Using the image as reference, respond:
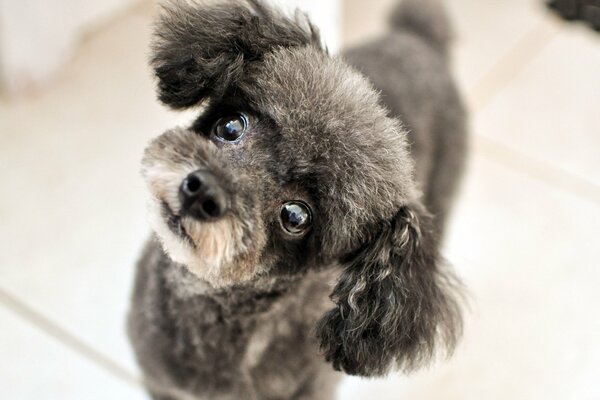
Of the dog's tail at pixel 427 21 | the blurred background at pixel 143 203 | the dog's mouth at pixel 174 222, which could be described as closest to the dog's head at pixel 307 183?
the dog's mouth at pixel 174 222

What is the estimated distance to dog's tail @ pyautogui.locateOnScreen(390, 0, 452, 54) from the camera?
1635 millimetres

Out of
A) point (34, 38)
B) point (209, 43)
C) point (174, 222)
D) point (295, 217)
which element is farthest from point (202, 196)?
point (34, 38)

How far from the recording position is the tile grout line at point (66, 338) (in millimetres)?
1521

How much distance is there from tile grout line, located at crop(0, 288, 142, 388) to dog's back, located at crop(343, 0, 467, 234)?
2.34ft

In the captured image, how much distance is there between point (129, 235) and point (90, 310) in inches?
8.5

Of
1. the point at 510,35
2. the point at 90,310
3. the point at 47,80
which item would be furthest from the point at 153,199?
the point at 510,35

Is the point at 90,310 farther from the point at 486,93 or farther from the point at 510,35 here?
the point at 510,35

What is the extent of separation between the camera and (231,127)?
3.42 ft

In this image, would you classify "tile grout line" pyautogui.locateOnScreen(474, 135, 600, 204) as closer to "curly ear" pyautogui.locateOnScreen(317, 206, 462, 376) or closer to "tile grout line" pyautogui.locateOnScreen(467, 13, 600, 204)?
"tile grout line" pyautogui.locateOnScreen(467, 13, 600, 204)

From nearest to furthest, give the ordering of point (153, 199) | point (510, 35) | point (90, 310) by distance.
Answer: point (153, 199) < point (90, 310) < point (510, 35)

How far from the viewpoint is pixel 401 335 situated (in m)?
1.01

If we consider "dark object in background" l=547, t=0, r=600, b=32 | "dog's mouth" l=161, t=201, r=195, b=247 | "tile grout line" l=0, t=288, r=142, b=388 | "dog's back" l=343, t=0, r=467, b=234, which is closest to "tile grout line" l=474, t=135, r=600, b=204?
"dog's back" l=343, t=0, r=467, b=234

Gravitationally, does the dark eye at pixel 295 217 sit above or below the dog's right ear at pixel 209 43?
below

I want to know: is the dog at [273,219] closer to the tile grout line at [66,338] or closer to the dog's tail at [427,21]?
the tile grout line at [66,338]
